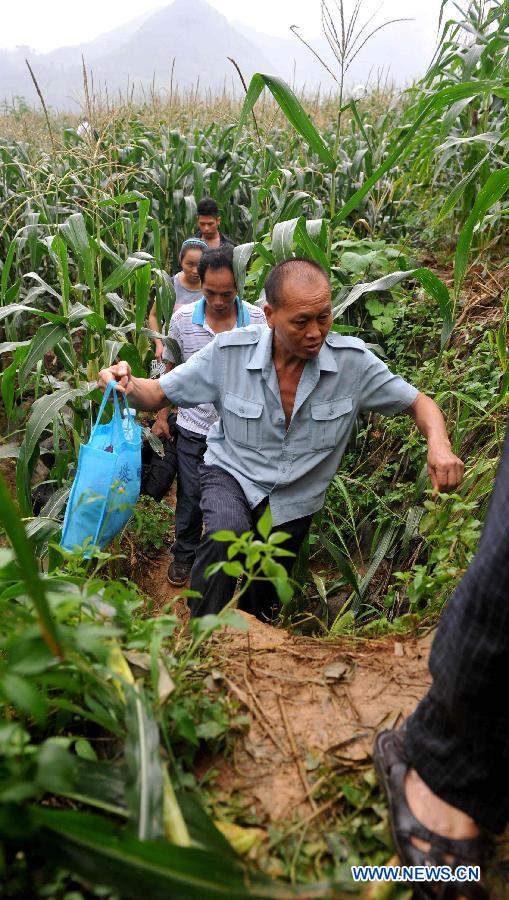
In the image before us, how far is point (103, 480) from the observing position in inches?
91.7

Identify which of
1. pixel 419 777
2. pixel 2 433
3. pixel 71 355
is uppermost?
pixel 71 355

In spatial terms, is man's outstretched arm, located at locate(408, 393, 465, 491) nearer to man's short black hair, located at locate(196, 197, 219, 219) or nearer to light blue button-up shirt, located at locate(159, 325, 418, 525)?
light blue button-up shirt, located at locate(159, 325, 418, 525)

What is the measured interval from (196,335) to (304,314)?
1.31m

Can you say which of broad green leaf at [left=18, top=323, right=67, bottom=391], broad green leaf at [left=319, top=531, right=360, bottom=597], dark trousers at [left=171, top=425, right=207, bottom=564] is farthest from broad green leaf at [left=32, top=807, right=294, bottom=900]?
dark trousers at [left=171, top=425, right=207, bottom=564]

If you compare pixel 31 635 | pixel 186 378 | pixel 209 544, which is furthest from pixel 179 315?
pixel 31 635

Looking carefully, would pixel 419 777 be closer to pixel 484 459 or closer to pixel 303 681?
pixel 303 681

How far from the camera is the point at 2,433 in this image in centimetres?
493

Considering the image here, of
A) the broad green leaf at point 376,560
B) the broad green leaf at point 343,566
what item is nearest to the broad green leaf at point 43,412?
the broad green leaf at point 343,566

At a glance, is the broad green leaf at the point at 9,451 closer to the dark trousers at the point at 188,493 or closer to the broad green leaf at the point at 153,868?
the dark trousers at the point at 188,493

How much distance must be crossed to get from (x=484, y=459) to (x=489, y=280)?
59.6 inches

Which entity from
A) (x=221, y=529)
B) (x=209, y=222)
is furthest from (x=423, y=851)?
(x=209, y=222)

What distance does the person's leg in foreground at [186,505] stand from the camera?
3424 millimetres

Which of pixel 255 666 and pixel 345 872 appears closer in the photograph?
pixel 345 872

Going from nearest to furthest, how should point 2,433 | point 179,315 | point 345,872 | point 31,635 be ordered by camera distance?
point 31,635 → point 345,872 → point 179,315 → point 2,433
